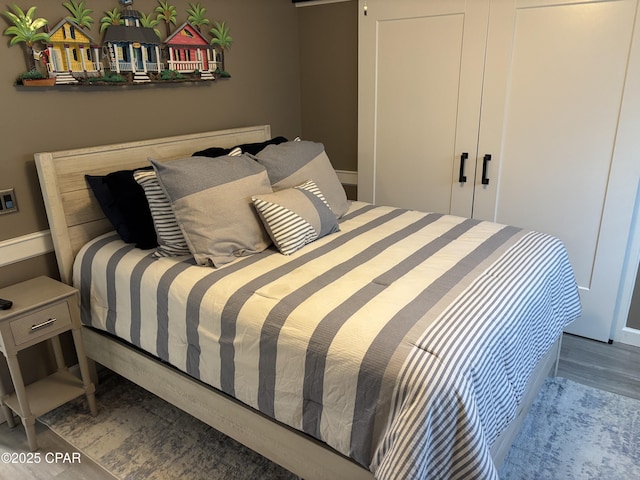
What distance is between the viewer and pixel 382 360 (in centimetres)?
138

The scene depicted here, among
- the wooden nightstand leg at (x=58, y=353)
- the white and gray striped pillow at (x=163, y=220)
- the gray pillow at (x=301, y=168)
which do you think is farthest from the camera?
the gray pillow at (x=301, y=168)

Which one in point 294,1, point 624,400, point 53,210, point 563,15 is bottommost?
point 624,400

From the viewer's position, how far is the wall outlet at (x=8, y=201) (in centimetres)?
211

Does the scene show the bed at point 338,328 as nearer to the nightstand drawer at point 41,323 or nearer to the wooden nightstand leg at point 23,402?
the nightstand drawer at point 41,323

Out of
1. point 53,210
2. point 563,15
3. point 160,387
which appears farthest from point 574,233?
point 53,210

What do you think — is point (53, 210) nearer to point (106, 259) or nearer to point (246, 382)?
point (106, 259)

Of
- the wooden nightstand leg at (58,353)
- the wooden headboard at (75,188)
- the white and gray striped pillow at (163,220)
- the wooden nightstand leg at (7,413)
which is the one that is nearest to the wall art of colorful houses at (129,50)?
the wooden headboard at (75,188)

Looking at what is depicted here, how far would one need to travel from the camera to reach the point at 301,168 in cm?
250

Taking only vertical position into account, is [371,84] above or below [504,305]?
above

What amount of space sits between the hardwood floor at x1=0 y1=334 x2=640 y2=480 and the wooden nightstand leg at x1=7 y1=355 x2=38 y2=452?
7cm

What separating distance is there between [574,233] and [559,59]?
38.3 inches

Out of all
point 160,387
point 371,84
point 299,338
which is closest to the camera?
point 299,338

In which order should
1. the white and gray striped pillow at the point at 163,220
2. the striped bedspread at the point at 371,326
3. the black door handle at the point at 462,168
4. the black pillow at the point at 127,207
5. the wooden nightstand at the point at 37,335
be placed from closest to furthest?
1. the striped bedspread at the point at 371,326
2. the wooden nightstand at the point at 37,335
3. the white and gray striped pillow at the point at 163,220
4. the black pillow at the point at 127,207
5. the black door handle at the point at 462,168

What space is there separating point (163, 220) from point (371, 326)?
3.57 feet
